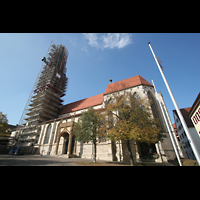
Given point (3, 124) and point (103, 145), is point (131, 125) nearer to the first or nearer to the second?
point (103, 145)

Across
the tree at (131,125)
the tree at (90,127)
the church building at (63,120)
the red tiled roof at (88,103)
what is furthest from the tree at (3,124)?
the tree at (131,125)

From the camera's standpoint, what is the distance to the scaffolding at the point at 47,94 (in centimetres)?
3290

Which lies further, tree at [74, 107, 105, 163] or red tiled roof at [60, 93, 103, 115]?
red tiled roof at [60, 93, 103, 115]

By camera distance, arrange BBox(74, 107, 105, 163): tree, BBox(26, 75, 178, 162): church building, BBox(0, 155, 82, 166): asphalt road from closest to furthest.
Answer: BBox(0, 155, 82, 166): asphalt road, BBox(74, 107, 105, 163): tree, BBox(26, 75, 178, 162): church building

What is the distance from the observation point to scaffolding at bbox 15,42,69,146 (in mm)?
32900

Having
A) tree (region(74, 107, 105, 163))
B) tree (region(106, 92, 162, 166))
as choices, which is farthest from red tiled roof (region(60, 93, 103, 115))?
tree (region(106, 92, 162, 166))

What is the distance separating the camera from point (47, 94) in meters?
37.2

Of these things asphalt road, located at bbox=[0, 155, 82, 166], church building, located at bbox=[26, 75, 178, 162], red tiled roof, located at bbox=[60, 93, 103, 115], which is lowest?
asphalt road, located at bbox=[0, 155, 82, 166]

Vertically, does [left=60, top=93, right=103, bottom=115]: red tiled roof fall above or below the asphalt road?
above

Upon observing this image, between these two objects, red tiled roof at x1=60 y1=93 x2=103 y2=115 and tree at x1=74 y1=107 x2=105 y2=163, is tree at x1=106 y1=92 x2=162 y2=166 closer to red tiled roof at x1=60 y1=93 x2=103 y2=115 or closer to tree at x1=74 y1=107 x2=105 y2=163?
tree at x1=74 y1=107 x2=105 y2=163
